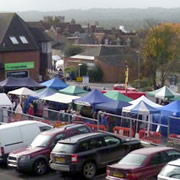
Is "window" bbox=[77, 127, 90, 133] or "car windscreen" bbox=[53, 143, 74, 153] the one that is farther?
"window" bbox=[77, 127, 90, 133]

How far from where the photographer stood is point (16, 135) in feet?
59.9

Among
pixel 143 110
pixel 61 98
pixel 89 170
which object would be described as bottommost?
pixel 61 98

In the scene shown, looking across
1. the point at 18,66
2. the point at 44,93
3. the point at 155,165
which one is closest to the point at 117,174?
the point at 155,165

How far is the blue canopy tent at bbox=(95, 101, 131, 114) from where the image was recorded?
2355 cm

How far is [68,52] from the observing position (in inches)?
3260

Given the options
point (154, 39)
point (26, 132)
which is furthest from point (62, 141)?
point (154, 39)

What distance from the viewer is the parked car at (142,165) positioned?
532 inches

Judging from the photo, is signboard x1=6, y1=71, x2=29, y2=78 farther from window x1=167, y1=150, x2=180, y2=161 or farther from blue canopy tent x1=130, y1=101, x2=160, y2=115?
window x1=167, y1=150, x2=180, y2=161

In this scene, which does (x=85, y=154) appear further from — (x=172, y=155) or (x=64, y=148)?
(x=172, y=155)

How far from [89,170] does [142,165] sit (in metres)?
2.45

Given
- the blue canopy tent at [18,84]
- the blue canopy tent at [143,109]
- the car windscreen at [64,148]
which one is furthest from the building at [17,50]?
the car windscreen at [64,148]

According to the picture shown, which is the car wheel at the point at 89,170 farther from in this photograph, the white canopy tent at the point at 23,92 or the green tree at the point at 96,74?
the green tree at the point at 96,74

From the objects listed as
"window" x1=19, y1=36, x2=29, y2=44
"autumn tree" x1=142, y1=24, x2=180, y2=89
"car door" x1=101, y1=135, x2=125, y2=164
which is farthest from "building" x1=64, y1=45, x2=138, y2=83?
"car door" x1=101, y1=135, x2=125, y2=164

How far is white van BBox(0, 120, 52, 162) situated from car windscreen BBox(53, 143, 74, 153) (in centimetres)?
297
